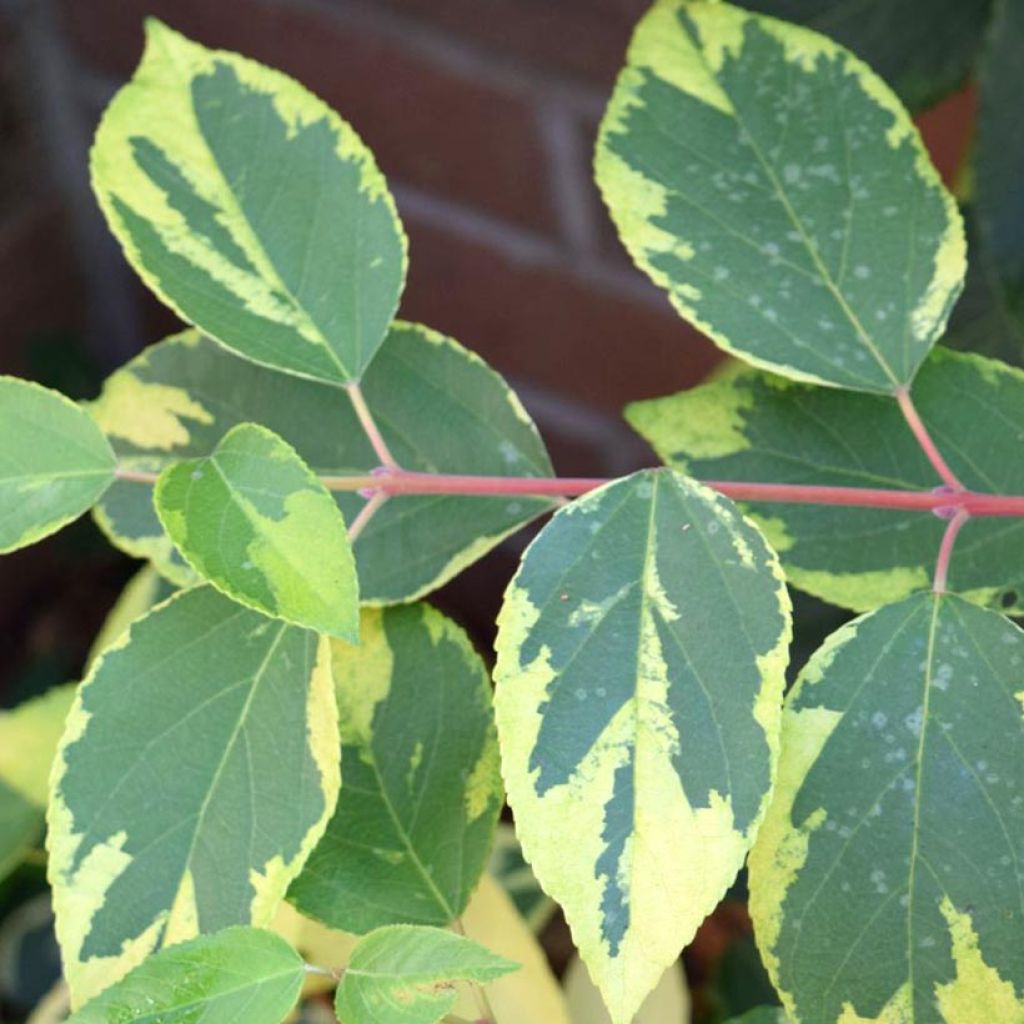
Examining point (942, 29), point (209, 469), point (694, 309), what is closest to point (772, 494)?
point (694, 309)

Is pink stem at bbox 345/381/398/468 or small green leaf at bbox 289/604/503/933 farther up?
pink stem at bbox 345/381/398/468

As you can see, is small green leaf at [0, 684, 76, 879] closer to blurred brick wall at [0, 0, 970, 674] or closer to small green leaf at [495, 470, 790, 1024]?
small green leaf at [495, 470, 790, 1024]

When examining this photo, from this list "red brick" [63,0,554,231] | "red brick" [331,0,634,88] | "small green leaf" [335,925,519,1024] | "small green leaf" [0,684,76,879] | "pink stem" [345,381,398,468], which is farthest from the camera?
"red brick" [63,0,554,231]

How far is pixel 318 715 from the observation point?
1.39 feet

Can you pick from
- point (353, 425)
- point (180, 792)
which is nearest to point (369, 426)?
point (353, 425)

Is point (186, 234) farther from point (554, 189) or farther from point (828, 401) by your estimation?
point (554, 189)

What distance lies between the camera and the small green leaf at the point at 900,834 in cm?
38

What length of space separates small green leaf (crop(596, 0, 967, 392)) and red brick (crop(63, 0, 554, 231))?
0.61 m

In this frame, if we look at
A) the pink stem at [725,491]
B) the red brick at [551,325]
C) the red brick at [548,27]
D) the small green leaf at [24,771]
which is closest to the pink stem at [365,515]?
the pink stem at [725,491]

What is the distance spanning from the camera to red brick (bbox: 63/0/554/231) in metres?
1.08

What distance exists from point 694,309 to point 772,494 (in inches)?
2.6

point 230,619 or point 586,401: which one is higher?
point 230,619

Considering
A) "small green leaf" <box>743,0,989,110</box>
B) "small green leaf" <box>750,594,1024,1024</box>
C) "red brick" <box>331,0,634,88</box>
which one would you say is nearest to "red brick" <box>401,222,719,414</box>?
"red brick" <box>331,0,634,88</box>

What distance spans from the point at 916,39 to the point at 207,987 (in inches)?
20.5
